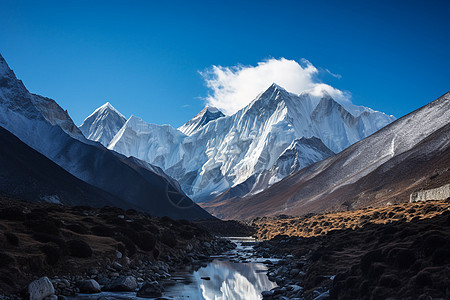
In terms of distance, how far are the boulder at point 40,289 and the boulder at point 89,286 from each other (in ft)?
9.45

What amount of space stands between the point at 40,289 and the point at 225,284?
18191 millimetres

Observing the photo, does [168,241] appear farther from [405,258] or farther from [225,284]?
[405,258]

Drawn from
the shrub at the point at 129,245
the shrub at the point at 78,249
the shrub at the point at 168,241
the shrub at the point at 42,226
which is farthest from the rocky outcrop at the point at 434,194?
the shrub at the point at 42,226

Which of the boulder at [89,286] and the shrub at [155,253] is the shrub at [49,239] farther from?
the shrub at [155,253]

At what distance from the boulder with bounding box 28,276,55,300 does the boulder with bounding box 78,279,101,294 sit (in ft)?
9.45

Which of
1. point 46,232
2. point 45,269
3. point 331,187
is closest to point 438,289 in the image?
point 45,269

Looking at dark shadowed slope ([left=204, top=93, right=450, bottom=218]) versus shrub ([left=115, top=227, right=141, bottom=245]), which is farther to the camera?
dark shadowed slope ([left=204, top=93, right=450, bottom=218])

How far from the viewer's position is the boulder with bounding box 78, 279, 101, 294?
2375cm

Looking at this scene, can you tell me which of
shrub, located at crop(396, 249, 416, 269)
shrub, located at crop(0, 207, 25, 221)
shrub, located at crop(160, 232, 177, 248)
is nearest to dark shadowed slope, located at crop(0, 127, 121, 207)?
shrub, located at crop(160, 232, 177, 248)

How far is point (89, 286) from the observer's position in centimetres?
2389

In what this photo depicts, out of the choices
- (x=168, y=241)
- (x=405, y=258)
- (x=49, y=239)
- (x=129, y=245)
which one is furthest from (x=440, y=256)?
(x=168, y=241)

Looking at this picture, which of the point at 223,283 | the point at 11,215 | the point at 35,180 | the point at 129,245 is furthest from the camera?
the point at 35,180

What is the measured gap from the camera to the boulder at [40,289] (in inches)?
760

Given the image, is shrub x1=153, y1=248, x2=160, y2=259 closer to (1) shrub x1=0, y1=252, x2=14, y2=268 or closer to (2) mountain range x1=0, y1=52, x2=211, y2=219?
(1) shrub x1=0, y1=252, x2=14, y2=268
